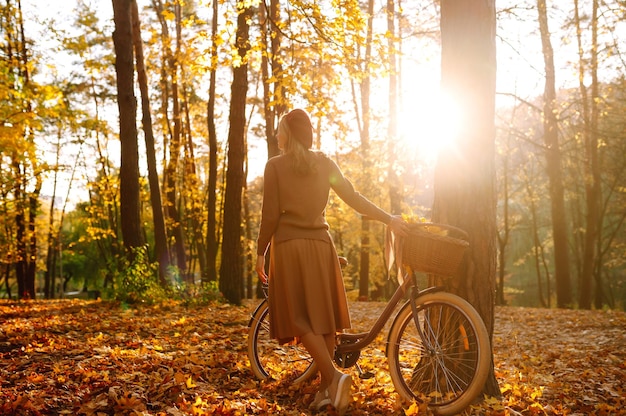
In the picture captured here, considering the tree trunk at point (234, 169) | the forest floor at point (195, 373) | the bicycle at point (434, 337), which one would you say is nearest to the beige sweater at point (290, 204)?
the bicycle at point (434, 337)

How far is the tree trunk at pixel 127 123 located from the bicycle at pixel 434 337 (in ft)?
25.1

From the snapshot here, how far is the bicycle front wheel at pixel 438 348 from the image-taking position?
4023mm

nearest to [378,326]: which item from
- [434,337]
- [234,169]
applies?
[434,337]

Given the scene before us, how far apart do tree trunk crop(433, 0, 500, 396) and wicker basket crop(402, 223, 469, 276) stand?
537 mm

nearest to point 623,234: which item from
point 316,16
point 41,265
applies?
point 316,16

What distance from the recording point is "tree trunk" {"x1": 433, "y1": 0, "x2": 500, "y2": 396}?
4.43 m

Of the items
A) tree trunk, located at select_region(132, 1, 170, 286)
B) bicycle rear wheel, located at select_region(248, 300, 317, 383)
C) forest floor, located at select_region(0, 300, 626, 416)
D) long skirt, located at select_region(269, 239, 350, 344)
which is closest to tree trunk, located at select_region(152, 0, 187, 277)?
tree trunk, located at select_region(132, 1, 170, 286)

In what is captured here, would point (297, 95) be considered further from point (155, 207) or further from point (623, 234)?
point (623, 234)

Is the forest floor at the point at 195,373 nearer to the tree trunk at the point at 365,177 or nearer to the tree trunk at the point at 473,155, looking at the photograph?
the tree trunk at the point at 473,155

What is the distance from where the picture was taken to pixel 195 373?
5.15 meters

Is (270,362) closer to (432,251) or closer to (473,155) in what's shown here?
(432,251)

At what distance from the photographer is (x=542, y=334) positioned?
1034 centimetres

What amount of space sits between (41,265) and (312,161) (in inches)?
1186

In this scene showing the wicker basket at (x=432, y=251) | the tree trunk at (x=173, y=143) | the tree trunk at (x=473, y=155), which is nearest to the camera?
the wicker basket at (x=432, y=251)
